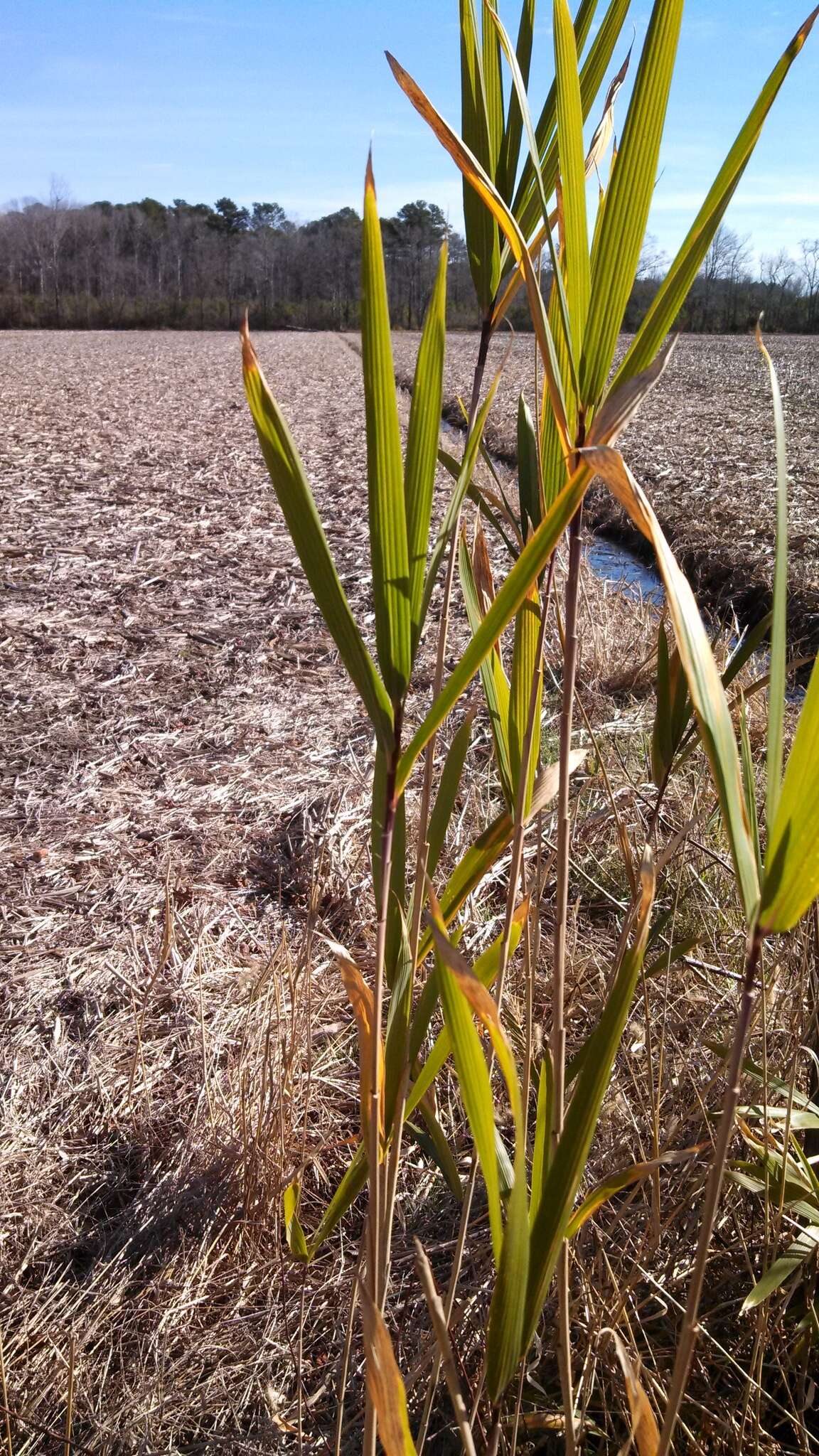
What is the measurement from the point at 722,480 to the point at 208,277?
54982 mm

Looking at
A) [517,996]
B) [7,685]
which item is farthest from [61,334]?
[517,996]

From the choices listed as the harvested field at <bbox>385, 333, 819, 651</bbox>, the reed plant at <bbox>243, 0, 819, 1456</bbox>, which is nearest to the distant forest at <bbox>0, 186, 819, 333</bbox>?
the harvested field at <bbox>385, 333, 819, 651</bbox>

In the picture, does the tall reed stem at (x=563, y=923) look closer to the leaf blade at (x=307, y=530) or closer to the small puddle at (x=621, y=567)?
the leaf blade at (x=307, y=530)

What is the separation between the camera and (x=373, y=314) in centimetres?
45

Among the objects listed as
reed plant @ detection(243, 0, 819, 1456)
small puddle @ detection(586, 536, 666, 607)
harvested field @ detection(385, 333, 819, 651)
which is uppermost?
reed plant @ detection(243, 0, 819, 1456)

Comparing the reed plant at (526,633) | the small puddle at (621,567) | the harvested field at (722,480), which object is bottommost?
the small puddle at (621,567)

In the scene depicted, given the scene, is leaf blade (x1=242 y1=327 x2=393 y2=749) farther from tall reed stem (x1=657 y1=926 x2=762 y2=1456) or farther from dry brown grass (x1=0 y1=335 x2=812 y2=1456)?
dry brown grass (x1=0 y1=335 x2=812 y2=1456)

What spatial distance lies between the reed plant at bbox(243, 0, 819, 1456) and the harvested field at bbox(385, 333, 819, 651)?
0.49 meters

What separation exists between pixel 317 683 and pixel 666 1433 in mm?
3316

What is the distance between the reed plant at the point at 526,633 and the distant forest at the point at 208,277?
1890 inches

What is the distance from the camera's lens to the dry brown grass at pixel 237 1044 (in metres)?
1.13

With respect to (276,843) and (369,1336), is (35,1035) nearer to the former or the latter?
(276,843)

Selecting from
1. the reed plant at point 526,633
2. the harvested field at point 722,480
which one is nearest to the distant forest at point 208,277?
the harvested field at point 722,480

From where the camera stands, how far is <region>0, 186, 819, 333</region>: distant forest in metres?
45.8
